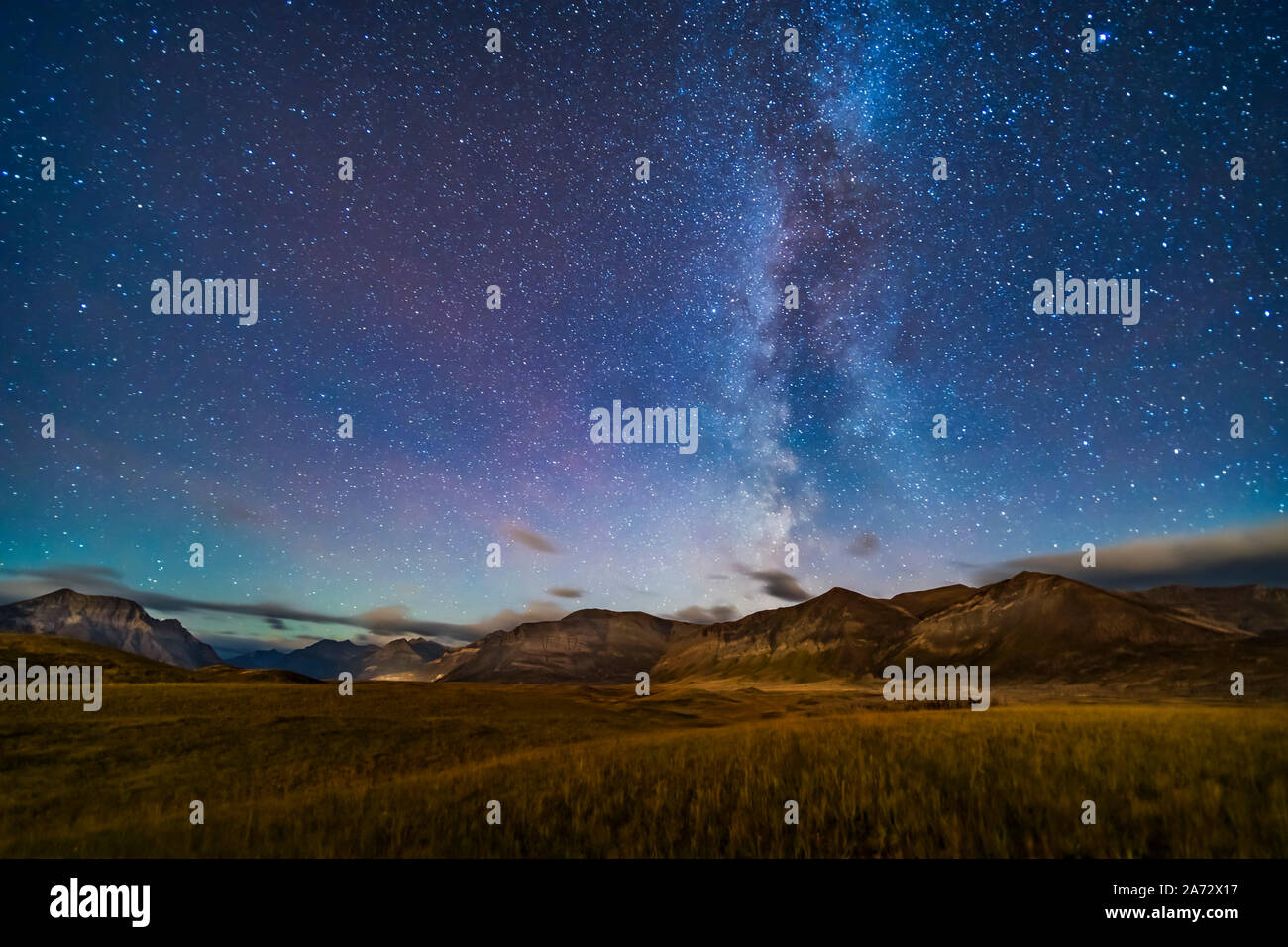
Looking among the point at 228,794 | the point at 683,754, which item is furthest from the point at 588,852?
the point at 228,794

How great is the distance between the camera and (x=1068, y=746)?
9.99 m

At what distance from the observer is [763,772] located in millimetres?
8938

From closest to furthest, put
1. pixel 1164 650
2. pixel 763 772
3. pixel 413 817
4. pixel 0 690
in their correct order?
pixel 413 817, pixel 763 772, pixel 0 690, pixel 1164 650

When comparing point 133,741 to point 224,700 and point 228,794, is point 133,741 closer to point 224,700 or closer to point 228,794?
point 228,794
